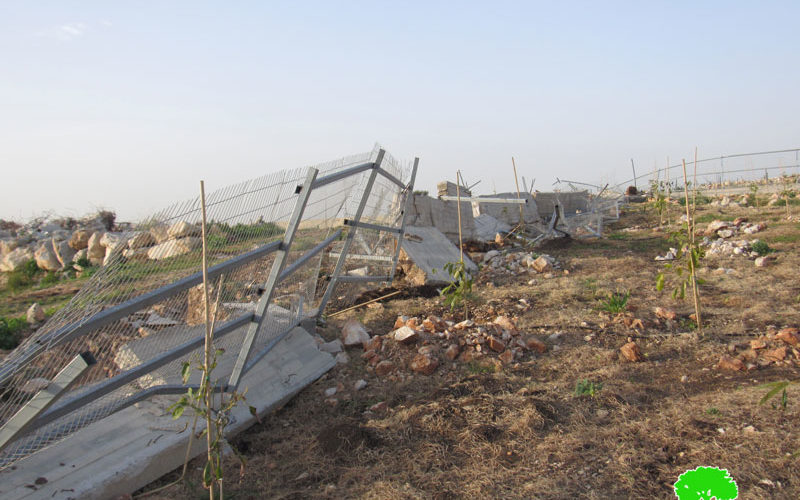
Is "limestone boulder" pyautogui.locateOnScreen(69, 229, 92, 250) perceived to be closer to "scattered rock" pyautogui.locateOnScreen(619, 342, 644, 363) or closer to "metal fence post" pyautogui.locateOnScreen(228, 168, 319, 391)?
"metal fence post" pyautogui.locateOnScreen(228, 168, 319, 391)

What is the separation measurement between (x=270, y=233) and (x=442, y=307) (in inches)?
136

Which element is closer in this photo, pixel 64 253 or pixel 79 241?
pixel 64 253

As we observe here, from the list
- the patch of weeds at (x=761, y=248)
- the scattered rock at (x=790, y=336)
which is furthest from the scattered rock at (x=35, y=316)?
the patch of weeds at (x=761, y=248)

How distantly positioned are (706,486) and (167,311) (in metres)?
3.18

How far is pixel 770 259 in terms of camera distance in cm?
821

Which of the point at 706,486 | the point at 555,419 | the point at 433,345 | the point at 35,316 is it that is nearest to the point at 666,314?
the point at 433,345

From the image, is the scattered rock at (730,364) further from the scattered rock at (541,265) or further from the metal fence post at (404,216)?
the scattered rock at (541,265)

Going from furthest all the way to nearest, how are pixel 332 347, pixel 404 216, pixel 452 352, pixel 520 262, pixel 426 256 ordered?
pixel 520 262 < pixel 426 256 < pixel 404 216 < pixel 332 347 < pixel 452 352

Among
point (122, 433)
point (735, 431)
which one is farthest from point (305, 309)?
point (735, 431)

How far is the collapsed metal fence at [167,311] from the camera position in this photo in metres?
2.53

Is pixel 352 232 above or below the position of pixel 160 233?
below

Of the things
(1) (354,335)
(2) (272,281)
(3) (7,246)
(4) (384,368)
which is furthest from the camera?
(3) (7,246)

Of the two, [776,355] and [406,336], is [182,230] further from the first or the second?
[776,355]

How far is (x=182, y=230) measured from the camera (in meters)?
3.07
